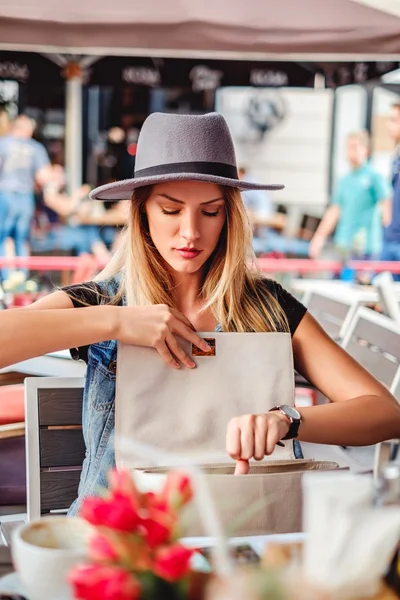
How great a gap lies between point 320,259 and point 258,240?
751 millimetres

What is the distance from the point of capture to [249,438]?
1.37 metres

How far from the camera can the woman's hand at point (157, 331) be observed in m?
1.63

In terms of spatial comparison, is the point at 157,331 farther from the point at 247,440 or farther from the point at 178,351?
the point at 247,440

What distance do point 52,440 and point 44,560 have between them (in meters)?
1.01

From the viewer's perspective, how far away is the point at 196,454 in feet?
5.47

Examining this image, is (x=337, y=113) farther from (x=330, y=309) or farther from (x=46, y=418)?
(x=46, y=418)

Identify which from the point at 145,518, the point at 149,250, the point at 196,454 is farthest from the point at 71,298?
the point at 145,518

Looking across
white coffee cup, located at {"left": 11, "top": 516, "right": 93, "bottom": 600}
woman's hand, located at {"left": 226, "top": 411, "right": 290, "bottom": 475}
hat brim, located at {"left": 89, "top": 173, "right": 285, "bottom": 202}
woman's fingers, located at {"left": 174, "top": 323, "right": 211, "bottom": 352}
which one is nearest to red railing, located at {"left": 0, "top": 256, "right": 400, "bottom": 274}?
hat brim, located at {"left": 89, "top": 173, "right": 285, "bottom": 202}

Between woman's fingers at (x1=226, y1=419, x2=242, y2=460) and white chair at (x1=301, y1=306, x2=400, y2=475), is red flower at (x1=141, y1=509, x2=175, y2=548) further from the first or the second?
white chair at (x1=301, y1=306, x2=400, y2=475)

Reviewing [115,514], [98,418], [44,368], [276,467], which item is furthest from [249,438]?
[44,368]

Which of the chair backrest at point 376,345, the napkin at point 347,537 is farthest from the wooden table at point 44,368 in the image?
the napkin at point 347,537

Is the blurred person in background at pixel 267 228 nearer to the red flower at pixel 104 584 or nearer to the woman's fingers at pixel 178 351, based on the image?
the woman's fingers at pixel 178 351

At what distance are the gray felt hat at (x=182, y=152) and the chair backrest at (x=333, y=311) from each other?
1.57 meters

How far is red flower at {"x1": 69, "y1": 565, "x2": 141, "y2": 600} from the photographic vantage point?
791mm
